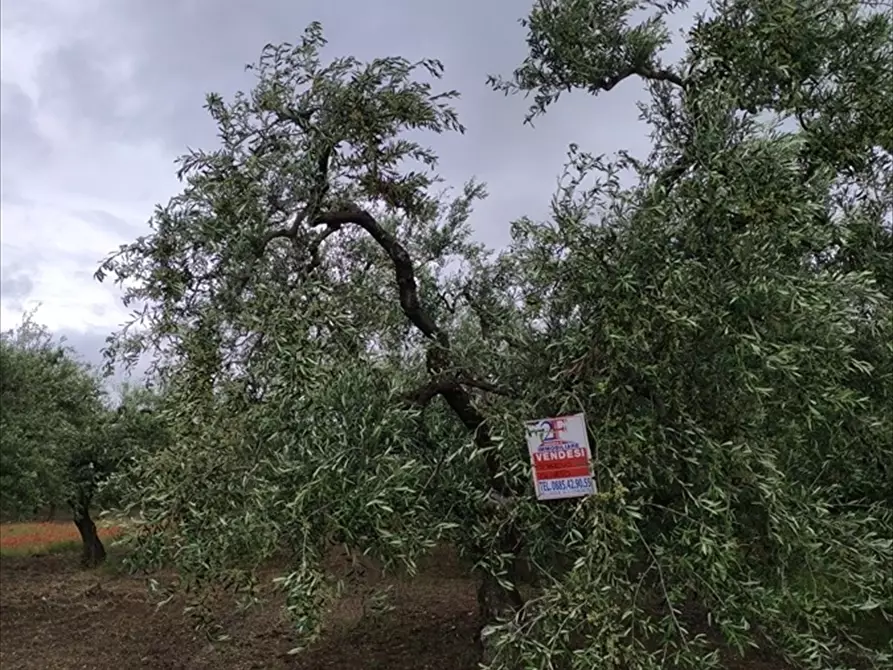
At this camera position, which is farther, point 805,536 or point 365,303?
point 365,303

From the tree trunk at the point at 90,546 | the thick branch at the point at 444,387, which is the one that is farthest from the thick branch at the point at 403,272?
the tree trunk at the point at 90,546

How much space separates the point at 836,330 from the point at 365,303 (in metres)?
2.54

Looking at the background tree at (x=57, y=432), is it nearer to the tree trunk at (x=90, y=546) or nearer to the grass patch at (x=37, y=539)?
the tree trunk at (x=90, y=546)

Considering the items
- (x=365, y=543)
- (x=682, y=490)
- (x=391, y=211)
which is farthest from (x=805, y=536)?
(x=391, y=211)

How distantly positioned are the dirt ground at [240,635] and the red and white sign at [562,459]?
5.54ft

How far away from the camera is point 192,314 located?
168 inches

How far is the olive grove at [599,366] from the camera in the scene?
136 inches

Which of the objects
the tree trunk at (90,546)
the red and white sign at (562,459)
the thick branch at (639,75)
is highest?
the thick branch at (639,75)

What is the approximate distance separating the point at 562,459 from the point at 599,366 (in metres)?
0.49

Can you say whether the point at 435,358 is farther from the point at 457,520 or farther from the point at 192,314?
the point at 192,314

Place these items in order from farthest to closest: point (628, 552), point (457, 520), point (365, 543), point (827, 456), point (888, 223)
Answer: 1. point (888, 223)
2. point (827, 456)
3. point (457, 520)
4. point (628, 552)
5. point (365, 543)

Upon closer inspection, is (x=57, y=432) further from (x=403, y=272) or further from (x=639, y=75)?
(x=639, y=75)

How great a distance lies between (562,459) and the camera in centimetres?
356

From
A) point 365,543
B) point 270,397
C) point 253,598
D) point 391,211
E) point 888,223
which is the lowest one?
point 253,598
